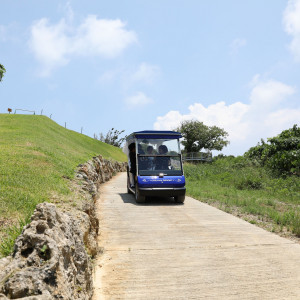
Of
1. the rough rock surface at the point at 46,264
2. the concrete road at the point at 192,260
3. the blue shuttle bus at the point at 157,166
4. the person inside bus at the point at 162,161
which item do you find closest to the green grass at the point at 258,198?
the concrete road at the point at 192,260

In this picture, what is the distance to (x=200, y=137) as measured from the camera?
221 feet

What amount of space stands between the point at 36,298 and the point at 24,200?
4.52 m

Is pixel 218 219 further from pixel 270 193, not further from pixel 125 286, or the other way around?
pixel 270 193

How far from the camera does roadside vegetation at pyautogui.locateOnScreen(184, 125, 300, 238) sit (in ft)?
33.0

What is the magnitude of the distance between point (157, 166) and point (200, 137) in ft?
182

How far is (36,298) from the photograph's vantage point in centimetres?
241

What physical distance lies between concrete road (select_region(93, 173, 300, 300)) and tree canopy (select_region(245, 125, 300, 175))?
15.5 m

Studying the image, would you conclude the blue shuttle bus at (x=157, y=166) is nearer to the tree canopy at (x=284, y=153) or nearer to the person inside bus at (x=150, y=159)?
the person inside bus at (x=150, y=159)

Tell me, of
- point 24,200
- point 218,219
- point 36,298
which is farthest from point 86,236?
point 218,219

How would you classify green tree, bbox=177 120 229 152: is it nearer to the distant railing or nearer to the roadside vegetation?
the distant railing

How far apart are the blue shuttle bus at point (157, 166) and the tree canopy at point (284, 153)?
1292cm

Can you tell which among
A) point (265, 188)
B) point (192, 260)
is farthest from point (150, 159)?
point (265, 188)

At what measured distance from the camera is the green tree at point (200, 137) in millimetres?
67688

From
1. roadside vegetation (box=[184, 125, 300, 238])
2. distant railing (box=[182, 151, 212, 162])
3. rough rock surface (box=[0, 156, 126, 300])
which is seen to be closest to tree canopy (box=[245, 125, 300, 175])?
roadside vegetation (box=[184, 125, 300, 238])
